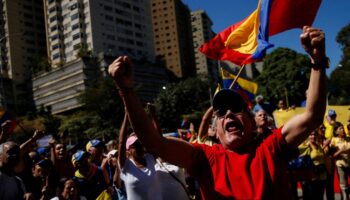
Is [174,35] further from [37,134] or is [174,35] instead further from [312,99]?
[312,99]

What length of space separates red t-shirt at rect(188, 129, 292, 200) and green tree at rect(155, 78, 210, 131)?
147 ft

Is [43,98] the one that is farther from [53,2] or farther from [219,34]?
[219,34]

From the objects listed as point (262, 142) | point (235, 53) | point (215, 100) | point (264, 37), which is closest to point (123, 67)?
point (215, 100)

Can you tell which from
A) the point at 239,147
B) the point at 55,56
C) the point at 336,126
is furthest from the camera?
the point at 55,56

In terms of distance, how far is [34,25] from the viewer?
367 ft

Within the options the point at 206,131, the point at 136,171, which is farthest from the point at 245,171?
the point at 206,131

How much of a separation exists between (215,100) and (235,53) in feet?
13.9

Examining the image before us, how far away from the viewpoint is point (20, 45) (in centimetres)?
10712

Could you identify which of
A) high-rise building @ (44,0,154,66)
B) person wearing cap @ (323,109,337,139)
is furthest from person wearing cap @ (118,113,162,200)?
high-rise building @ (44,0,154,66)

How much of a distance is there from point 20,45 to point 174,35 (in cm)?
4226

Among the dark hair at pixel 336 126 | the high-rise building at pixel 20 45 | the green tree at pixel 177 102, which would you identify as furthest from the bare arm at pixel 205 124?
the high-rise building at pixel 20 45

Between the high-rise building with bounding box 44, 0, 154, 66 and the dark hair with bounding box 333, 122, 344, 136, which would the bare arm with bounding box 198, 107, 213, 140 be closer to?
the dark hair with bounding box 333, 122, 344, 136

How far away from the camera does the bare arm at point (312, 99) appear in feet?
8.27

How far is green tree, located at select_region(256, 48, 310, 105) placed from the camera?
5506 cm
